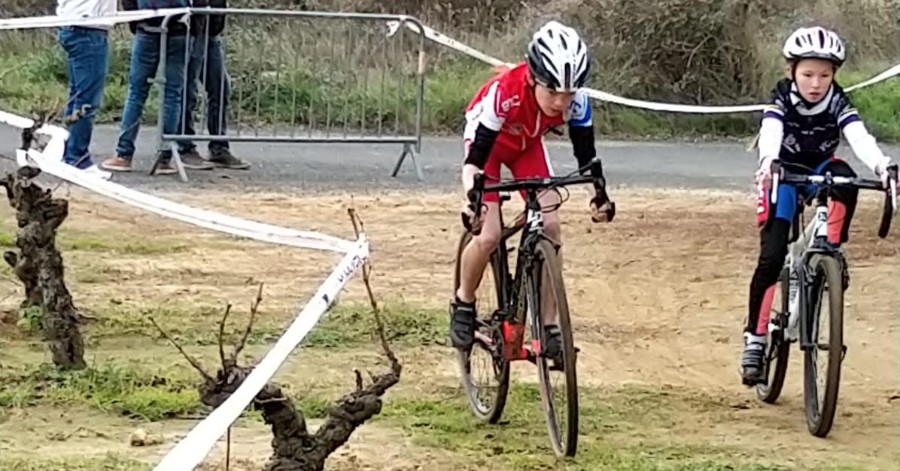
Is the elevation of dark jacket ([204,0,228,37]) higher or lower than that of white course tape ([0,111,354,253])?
higher

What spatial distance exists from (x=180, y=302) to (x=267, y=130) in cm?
735

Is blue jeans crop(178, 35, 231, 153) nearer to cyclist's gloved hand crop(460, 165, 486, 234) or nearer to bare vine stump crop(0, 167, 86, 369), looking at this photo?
bare vine stump crop(0, 167, 86, 369)

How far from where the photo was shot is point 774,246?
7.61m

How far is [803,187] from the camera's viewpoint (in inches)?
290

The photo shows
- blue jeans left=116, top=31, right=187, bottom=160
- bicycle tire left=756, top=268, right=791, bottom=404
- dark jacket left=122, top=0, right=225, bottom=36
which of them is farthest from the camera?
blue jeans left=116, top=31, right=187, bottom=160

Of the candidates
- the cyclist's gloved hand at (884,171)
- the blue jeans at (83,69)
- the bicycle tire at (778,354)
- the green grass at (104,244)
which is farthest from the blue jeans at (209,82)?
the cyclist's gloved hand at (884,171)

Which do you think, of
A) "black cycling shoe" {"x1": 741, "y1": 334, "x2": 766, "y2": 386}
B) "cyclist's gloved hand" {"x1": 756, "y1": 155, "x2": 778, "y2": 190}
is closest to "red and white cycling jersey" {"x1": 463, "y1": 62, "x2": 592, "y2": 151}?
"cyclist's gloved hand" {"x1": 756, "y1": 155, "x2": 778, "y2": 190}

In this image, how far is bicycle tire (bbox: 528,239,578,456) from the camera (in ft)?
21.2

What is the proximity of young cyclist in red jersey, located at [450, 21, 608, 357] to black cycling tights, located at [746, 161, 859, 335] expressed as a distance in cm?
102

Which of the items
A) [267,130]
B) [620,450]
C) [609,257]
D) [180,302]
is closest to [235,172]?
[267,130]

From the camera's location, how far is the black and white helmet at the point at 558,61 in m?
6.60

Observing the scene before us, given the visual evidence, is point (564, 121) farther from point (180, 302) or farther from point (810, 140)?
point (180, 302)

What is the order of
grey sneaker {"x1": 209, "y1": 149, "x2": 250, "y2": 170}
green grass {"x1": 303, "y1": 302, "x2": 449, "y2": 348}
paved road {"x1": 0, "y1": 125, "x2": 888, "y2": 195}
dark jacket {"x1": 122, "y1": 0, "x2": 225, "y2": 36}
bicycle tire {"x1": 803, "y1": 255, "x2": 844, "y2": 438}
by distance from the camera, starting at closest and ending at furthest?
bicycle tire {"x1": 803, "y1": 255, "x2": 844, "y2": 438}
green grass {"x1": 303, "y1": 302, "x2": 449, "y2": 348}
dark jacket {"x1": 122, "y1": 0, "x2": 225, "y2": 36}
paved road {"x1": 0, "y1": 125, "x2": 888, "y2": 195}
grey sneaker {"x1": 209, "y1": 149, "x2": 250, "y2": 170}

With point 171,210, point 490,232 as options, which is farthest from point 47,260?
point 490,232
